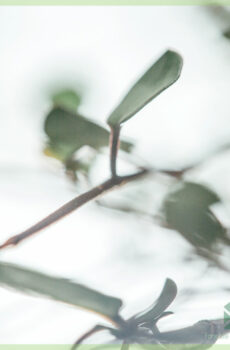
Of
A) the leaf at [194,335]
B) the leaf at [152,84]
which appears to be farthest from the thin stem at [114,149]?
the leaf at [194,335]

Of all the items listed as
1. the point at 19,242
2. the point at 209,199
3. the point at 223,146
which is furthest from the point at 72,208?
the point at 223,146

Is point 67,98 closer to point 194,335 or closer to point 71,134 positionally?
point 71,134

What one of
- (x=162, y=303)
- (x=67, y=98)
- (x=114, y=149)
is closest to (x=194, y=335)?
(x=162, y=303)

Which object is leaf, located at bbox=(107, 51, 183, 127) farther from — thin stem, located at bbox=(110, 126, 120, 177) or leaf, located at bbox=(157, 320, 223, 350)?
leaf, located at bbox=(157, 320, 223, 350)

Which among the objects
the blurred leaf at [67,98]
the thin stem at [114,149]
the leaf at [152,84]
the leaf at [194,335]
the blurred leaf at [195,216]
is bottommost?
the leaf at [194,335]

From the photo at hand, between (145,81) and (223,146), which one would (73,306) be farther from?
(223,146)

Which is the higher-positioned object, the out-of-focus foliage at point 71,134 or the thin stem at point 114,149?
the thin stem at point 114,149

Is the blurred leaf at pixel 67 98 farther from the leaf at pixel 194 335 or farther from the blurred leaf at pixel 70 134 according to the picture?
the leaf at pixel 194 335
